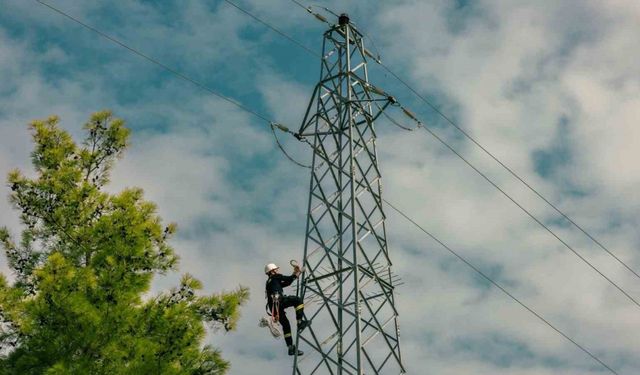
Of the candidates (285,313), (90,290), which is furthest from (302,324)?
(90,290)

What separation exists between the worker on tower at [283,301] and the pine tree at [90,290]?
18.7 inches

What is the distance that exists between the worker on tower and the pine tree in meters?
0.47

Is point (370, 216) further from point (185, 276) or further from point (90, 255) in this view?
point (90, 255)

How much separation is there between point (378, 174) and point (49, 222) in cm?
523

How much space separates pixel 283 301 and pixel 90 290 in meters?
2.76

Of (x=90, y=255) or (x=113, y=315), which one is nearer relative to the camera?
(x=113, y=315)

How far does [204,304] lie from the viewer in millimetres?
11180

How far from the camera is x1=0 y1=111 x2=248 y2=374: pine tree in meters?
10.0

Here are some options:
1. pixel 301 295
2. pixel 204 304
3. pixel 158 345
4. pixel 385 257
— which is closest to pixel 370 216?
pixel 385 257

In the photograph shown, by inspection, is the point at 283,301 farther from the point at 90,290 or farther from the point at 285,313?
the point at 90,290

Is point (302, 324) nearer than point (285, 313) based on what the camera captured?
Yes

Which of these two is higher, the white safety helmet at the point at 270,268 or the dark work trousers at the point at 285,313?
the white safety helmet at the point at 270,268

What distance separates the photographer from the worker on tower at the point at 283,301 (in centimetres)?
1096

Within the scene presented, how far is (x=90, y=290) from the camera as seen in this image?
10.3 metres
